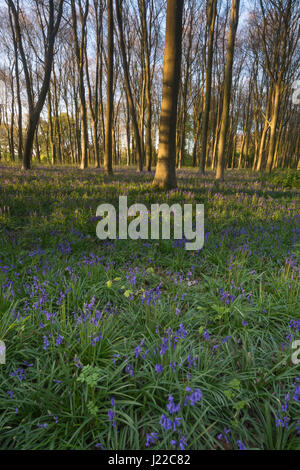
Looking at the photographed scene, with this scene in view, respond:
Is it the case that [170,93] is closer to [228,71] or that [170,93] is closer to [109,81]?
[228,71]

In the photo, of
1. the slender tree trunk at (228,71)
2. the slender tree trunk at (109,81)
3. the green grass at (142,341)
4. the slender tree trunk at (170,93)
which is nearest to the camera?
the green grass at (142,341)

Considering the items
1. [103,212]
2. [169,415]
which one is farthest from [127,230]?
[169,415]

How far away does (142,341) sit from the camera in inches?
82.0

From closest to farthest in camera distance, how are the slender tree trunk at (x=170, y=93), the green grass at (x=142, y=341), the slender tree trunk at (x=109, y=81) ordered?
the green grass at (x=142, y=341)
the slender tree trunk at (x=170, y=93)
the slender tree trunk at (x=109, y=81)

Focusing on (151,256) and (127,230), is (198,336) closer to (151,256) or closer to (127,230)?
(151,256)

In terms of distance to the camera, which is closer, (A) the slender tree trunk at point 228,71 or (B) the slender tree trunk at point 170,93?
(B) the slender tree trunk at point 170,93

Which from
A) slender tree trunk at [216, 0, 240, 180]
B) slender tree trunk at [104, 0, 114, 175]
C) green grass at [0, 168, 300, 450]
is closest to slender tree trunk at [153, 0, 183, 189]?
green grass at [0, 168, 300, 450]

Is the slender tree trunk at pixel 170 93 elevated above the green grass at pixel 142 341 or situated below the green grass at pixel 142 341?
above

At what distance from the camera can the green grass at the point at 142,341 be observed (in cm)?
160

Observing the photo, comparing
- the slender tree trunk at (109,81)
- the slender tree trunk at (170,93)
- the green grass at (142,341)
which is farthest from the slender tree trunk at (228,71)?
the green grass at (142,341)

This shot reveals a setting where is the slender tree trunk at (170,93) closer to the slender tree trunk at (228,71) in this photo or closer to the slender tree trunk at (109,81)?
the slender tree trunk at (228,71)

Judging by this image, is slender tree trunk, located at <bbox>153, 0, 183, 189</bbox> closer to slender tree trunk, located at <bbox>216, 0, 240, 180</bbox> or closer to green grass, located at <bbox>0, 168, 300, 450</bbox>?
green grass, located at <bbox>0, 168, 300, 450</bbox>
